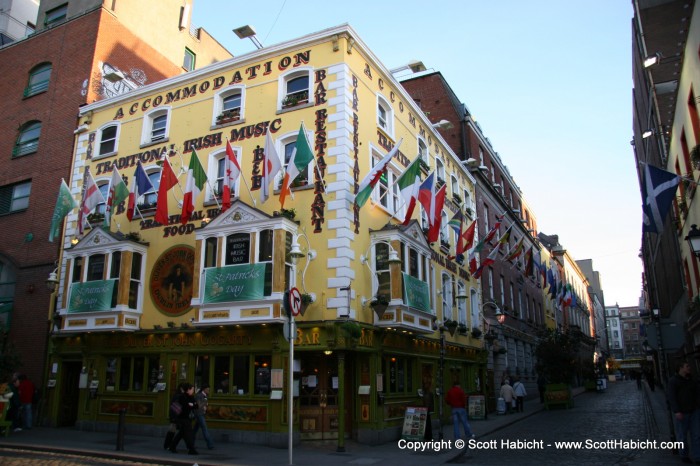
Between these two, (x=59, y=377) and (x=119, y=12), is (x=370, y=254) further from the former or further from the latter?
(x=119, y=12)

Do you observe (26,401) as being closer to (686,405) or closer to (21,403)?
(21,403)

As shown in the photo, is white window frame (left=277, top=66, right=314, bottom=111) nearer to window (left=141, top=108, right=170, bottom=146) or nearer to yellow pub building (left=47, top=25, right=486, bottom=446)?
yellow pub building (left=47, top=25, right=486, bottom=446)

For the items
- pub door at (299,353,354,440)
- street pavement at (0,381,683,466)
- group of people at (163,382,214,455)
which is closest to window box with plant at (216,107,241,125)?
pub door at (299,353,354,440)

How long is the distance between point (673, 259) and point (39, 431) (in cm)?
3031

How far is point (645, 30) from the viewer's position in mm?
27359

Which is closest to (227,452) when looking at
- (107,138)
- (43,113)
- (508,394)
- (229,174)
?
(229,174)

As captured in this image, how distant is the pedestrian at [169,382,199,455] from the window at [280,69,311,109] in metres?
10.0

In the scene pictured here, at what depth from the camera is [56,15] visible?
2753cm

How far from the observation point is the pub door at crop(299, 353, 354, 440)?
1597 cm

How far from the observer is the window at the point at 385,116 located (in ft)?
68.1

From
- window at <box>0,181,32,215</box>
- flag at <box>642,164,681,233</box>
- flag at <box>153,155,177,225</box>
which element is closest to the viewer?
flag at <box>642,164,681,233</box>

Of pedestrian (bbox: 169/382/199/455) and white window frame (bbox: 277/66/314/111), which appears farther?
white window frame (bbox: 277/66/314/111)

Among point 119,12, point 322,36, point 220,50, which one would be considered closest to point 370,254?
point 322,36

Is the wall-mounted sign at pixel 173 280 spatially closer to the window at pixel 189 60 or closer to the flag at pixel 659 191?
the flag at pixel 659 191
